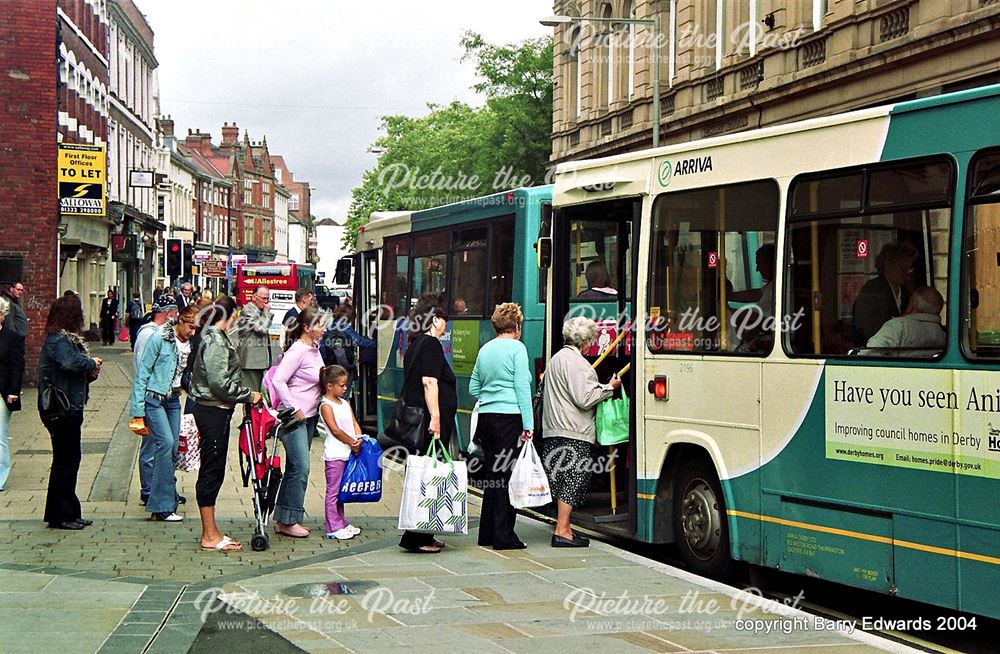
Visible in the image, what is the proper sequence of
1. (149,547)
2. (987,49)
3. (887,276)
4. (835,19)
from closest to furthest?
(887,276) → (149,547) → (987,49) → (835,19)

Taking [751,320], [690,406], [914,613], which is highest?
[751,320]

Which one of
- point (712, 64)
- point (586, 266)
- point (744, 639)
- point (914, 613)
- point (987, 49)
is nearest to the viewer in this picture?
point (744, 639)

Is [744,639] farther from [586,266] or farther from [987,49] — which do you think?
[987,49]

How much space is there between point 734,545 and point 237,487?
6651 millimetres

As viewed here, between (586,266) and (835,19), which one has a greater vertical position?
(835,19)

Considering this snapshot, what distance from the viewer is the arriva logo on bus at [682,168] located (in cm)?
939

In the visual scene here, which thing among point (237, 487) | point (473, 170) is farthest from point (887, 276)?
point (473, 170)

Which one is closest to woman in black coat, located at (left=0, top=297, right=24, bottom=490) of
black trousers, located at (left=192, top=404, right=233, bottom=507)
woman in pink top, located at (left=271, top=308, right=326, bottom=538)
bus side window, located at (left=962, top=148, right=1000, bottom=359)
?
woman in pink top, located at (left=271, top=308, right=326, bottom=538)

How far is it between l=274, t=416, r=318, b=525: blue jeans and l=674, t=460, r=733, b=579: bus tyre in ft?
9.95

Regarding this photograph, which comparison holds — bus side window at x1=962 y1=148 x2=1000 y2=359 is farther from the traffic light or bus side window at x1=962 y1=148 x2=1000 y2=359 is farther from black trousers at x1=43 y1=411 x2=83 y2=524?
the traffic light

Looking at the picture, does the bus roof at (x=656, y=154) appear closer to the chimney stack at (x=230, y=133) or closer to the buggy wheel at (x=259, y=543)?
the buggy wheel at (x=259, y=543)

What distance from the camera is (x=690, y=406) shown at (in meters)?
9.33

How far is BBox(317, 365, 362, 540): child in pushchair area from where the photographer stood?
1056cm

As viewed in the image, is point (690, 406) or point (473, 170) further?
point (473, 170)
